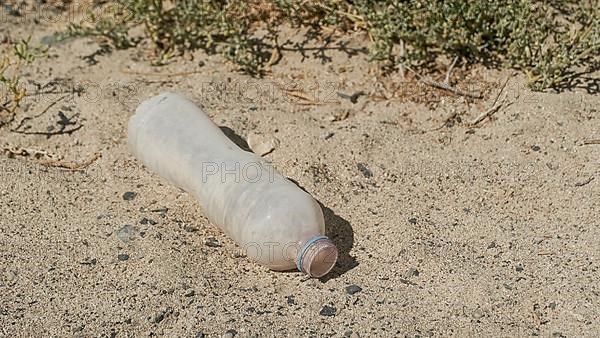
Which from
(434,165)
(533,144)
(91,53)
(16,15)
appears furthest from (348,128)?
(16,15)

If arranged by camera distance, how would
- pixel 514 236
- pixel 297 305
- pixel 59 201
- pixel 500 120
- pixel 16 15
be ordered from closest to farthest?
pixel 297 305, pixel 514 236, pixel 59 201, pixel 500 120, pixel 16 15

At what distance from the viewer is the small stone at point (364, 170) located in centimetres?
319

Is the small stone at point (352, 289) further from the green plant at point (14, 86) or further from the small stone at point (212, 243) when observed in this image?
the green plant at point (14, 86)

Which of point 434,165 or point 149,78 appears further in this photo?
point 149,78

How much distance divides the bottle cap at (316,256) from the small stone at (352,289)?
0.09m

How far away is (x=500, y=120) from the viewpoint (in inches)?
135

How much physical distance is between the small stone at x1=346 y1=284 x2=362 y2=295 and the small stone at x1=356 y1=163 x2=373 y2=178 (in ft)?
1.97

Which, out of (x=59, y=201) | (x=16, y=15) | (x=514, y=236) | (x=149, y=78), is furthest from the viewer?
(x=16, y=15)

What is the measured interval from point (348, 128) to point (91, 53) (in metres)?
1.37

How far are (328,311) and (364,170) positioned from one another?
760mm

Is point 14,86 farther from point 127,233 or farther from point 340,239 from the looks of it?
point 340,239

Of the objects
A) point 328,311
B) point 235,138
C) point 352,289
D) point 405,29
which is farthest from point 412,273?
point 405,29

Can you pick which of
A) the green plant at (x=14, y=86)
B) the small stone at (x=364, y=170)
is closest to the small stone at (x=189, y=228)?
the small stone at (x=364, y=170)

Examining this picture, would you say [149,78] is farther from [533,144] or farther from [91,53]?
[533,144]
